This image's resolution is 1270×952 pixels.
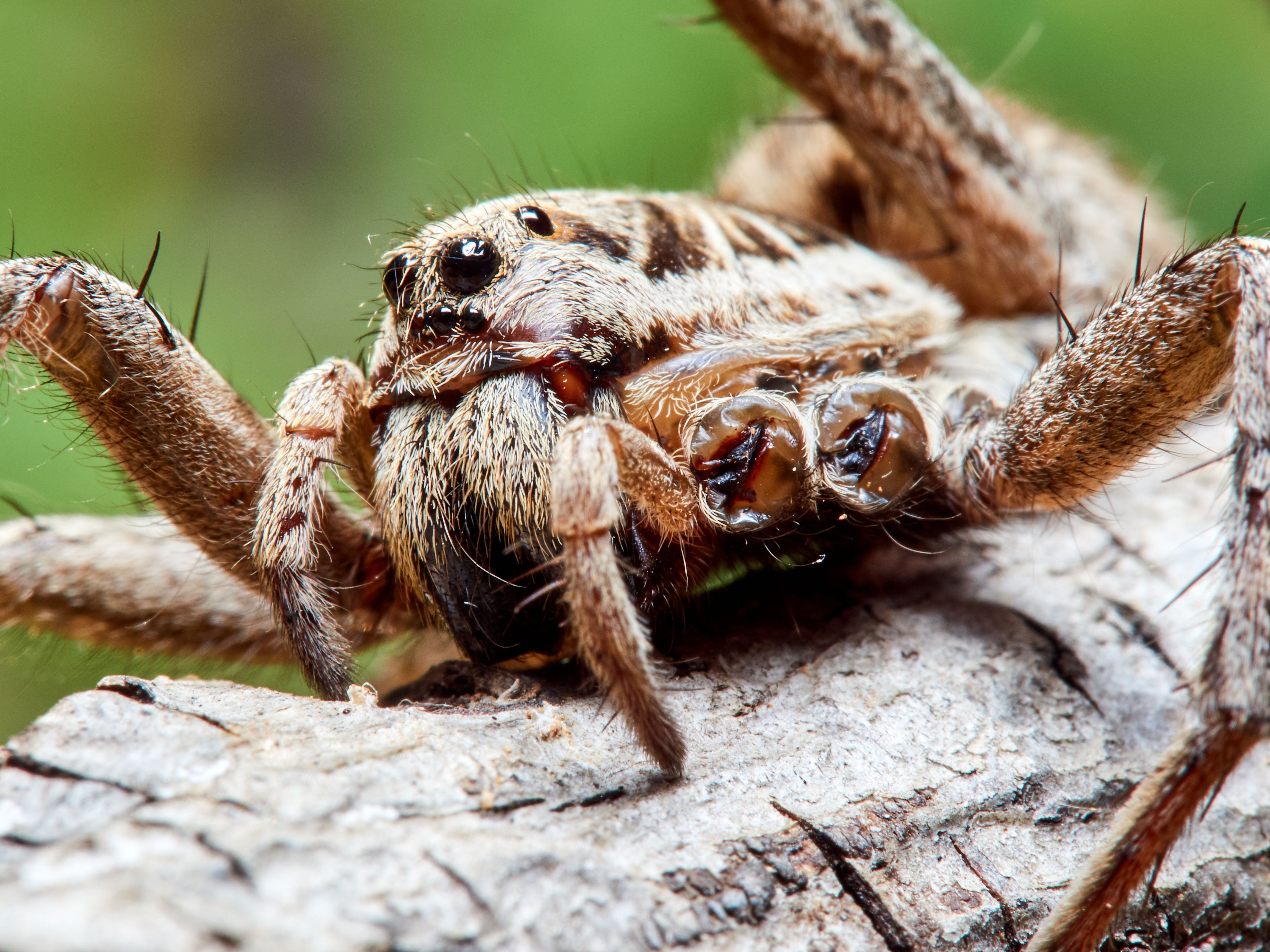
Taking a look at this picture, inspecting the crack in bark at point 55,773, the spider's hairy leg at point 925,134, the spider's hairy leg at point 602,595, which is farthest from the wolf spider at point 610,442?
the spider's hairy leg at point 925,134

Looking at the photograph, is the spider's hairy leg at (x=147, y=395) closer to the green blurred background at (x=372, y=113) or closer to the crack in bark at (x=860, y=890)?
the crack in bark at (x=860, y=890)

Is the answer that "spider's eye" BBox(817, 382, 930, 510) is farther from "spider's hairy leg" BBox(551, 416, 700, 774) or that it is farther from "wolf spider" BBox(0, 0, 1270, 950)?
"spider's hairy leg" BBox(551, 416, 700, 774)

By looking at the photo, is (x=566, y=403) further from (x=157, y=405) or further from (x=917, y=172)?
(x=917, y=172)

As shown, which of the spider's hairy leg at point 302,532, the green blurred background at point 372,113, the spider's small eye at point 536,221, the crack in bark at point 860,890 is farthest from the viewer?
the green blurred background at point 372,113

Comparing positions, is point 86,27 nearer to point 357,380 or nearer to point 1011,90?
point 357,380

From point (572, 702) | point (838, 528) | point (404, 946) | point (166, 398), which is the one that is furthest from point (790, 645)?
point (166, 398)

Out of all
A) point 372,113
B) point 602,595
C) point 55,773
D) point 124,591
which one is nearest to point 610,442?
point 602,595

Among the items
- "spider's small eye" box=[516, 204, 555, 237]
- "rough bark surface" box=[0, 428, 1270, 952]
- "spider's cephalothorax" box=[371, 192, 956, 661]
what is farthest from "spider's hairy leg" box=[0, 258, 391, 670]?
"spider's small eye" box=[516, 204, 555, 237]
